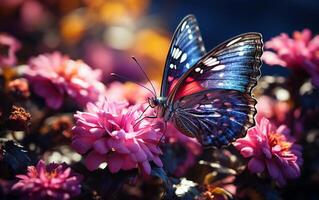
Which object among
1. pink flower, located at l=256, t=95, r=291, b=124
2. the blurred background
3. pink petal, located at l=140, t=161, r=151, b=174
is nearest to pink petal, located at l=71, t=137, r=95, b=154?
pink petal, located at l=140, t=161, r=151, b=174

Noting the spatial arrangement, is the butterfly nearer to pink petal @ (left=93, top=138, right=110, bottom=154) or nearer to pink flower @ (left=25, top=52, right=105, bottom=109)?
pink flower @ (left=25, top=52, right=105, bottom=109)

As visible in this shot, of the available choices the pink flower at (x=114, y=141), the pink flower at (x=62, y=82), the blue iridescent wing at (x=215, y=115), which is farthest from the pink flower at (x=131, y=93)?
the pink flower at (x=114, y=141)

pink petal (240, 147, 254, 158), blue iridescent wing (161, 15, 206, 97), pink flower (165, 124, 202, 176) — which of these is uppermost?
blue iridescent wing (161, 15, 206, 97)

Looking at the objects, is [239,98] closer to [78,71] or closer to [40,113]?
[78,71]

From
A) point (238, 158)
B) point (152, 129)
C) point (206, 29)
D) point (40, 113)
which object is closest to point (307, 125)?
point (238, 158)

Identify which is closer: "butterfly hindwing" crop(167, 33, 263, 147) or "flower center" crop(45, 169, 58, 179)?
"flower center" crop(45, 169, 58, 179)

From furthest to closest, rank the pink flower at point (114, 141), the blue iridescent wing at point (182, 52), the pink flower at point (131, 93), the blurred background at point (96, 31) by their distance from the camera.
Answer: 1. the blurred background at point (96, 31)
2. the pink flower at point (131, 93)
3. the blue iridescent wing at point (182, 52)
4. the pink flower at point (114, 141)

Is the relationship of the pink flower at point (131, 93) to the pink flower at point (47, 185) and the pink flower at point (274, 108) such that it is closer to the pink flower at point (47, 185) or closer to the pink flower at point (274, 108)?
the pink flower at point (274, 108)
